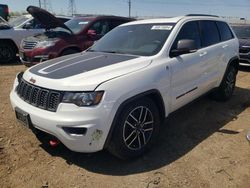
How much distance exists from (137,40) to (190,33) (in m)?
0.93

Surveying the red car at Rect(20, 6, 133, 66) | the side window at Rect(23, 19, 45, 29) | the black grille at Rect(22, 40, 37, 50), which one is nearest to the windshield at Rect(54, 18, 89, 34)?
the red car at Rect(20, 6, 133, 66)

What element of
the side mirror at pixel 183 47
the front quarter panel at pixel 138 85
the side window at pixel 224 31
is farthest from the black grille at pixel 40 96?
the side window at pixel 224 31

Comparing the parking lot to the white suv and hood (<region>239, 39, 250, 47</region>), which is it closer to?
the white suv

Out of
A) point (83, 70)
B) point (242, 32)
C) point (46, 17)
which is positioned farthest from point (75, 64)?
point (242, 32)

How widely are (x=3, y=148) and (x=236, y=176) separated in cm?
300

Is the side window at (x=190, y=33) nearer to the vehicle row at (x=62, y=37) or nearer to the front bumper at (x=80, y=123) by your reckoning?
the front bumper at (x=80, y=123)

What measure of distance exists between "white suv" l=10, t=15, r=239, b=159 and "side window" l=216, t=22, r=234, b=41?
821 mm

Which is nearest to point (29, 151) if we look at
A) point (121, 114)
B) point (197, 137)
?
point (121, 114)

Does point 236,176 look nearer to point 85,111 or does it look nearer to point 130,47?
point 85,111

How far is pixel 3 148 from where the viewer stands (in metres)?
4.38

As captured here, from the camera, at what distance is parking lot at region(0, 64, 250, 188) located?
3.60 meters

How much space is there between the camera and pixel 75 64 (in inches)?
167

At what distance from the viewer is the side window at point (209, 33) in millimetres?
5548

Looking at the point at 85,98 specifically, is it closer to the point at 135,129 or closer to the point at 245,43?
the point at 135,129
